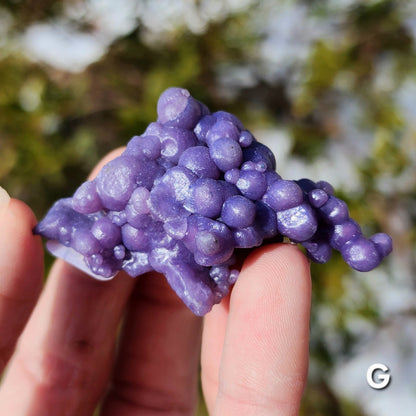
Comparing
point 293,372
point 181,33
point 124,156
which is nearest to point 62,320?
point 124,156

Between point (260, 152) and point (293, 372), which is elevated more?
point (260, 152)

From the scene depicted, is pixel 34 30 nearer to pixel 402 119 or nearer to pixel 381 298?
pixel 402 119

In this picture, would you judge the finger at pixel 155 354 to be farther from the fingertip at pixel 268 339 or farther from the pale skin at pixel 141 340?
the fingertip at pixel 268 339

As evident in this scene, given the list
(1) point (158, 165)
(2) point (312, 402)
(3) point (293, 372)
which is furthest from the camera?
(2) point (312, 402)

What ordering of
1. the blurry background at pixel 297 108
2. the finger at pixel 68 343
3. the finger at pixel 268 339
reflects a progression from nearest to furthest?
the finger at pixel 268 339 → the finger at pixel 68 343 → the blurry background at pixel 297 108

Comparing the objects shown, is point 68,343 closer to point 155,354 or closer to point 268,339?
point 155,354

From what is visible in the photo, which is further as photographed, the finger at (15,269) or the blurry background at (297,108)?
the blurry background at (297,108)

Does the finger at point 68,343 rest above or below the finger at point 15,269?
below

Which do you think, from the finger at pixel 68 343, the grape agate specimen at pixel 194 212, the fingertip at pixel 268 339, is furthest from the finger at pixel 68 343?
the fingertip at pixel 268 339
